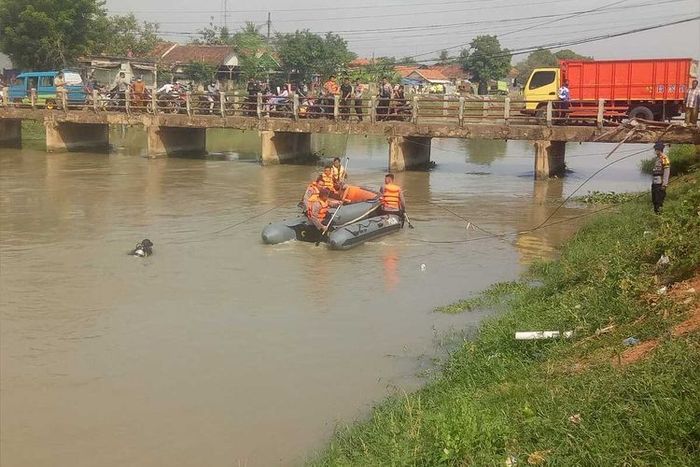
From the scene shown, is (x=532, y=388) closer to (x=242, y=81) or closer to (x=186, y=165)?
(x=186, y=165)

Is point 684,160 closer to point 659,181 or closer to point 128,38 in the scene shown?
point 659,181

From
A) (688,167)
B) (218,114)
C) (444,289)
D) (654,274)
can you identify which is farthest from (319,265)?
(218,114)

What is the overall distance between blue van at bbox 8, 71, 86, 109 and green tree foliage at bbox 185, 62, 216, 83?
1707 cm

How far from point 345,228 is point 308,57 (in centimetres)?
3873

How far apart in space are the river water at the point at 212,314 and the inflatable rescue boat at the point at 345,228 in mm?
212

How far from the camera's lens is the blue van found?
3121cm

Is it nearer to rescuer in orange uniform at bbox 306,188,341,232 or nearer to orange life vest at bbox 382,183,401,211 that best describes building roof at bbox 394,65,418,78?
orange life vest at bbox 382,183,401,211

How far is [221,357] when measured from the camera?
29.2ft

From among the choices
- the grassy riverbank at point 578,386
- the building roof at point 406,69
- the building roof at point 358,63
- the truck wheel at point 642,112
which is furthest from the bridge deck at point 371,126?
the building roof at point 406,69

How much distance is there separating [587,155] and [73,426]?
2879 centimetres

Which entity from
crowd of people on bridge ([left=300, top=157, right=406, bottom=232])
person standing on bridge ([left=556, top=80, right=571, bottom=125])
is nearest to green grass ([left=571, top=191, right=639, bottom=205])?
person standing on bridge ([left=556, top=80, right=571, bottom=125])

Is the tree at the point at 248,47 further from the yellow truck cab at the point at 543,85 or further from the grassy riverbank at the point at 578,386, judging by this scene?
the grassy riverbank at the point at 578,386

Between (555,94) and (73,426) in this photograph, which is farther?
(555,94)

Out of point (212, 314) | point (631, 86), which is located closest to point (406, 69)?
point (631, 86)
